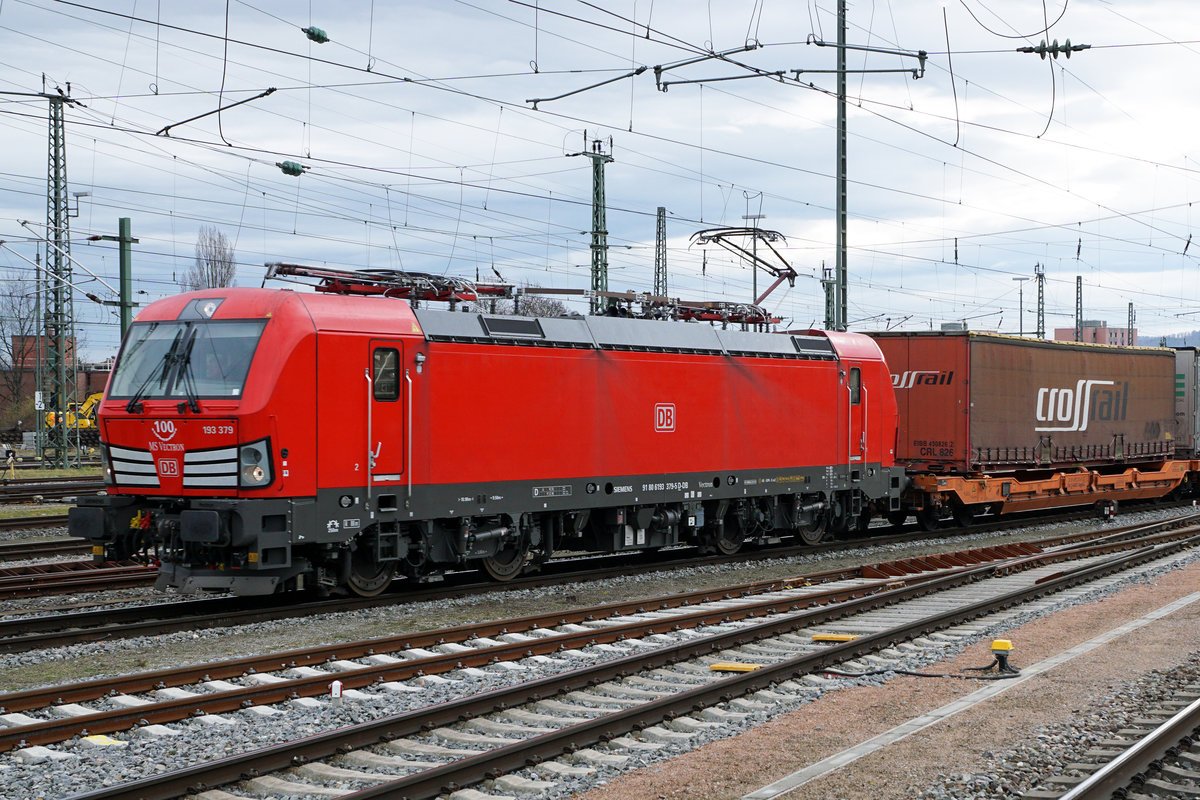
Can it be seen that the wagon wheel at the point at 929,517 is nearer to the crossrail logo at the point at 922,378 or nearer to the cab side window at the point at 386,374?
the crossrail logo at the point at 922,378

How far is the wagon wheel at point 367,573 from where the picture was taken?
1392 cm

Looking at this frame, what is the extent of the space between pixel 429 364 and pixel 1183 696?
8802 mm

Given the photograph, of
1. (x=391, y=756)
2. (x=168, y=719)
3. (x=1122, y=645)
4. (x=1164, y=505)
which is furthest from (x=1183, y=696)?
(x=1164, y=505)

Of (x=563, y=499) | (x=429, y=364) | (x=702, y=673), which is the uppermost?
(x=429, y=364)

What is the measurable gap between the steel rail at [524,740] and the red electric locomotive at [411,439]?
429 cm

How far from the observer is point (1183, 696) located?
9.34 meters

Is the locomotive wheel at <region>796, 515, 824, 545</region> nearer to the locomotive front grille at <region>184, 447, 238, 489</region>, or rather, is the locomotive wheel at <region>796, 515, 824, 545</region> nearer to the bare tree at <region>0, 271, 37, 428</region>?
the locomotive front grille at <region>184, 447, 238, 489</region>

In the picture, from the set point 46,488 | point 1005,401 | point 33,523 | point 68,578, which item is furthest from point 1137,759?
point 46,488

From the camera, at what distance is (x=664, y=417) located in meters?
17.2

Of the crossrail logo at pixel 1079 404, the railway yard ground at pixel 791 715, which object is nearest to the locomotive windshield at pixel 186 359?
the railway yard ground at pixel 791 715

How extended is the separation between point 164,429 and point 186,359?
83 cm

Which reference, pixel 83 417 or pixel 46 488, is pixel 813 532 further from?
pixel 83 417

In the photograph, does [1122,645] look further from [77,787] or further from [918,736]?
[77,787]

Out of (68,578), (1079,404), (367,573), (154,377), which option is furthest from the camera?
(1079,404)
